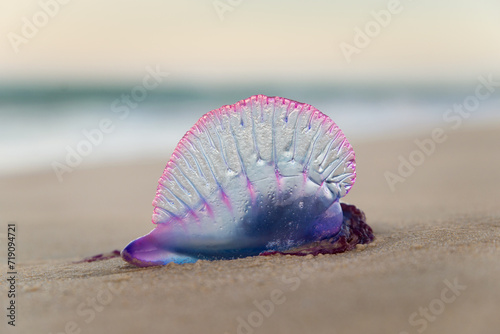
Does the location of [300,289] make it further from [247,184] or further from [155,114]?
[155,114]

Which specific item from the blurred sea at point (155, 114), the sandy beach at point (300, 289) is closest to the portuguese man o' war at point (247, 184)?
the sandy beach at point (300, 289)

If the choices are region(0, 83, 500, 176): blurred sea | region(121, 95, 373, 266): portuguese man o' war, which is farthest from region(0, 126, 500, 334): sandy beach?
region(0, 83, 500, 176): blurred sea

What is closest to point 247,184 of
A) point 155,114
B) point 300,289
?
point 300,289

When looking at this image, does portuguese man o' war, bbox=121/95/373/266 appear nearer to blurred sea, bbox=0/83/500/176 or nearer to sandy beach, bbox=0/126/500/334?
sandy beach, bbox=0/126/500/334

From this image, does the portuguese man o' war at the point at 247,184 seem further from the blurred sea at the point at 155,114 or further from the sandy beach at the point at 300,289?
the blurred sea at the point at 155,114

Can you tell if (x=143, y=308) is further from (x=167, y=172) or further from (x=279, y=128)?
(x=279, y=128)

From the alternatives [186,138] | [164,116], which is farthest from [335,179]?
[164,116]

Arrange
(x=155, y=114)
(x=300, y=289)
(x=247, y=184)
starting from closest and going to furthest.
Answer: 1. (x=300, y=289)
2. (x=247, y=184)
3. (x=155, y=114)
